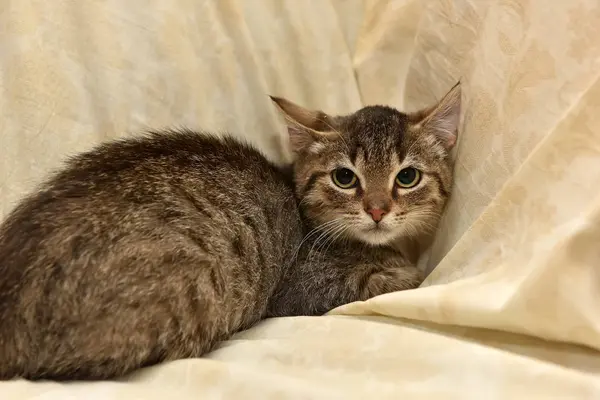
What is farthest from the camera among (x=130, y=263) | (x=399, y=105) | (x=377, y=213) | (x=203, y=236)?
(x=399, y=105)

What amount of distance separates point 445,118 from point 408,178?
0.63 feet

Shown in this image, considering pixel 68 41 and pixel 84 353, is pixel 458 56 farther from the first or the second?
pixel 84 353

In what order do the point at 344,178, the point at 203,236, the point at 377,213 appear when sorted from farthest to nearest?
1. the point at 344,178
2. the point at 377,213
3. the point at 203,236

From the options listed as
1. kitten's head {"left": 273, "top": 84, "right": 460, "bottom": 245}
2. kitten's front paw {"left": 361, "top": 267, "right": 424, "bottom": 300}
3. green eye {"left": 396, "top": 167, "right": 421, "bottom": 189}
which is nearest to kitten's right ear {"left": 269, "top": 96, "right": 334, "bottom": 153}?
kitten's head {"left": 273, "top": 84, "right": 460, "bottom": 245}

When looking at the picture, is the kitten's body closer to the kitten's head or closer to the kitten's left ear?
the kitten's head

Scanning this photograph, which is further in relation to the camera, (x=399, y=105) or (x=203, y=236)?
(x=399, y=105)

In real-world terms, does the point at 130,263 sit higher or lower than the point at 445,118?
lower

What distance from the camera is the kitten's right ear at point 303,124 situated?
5.53ft

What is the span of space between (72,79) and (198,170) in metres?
0.51

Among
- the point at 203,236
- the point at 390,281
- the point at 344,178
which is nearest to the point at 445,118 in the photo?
the point at 344,178

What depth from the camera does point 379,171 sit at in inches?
62.9

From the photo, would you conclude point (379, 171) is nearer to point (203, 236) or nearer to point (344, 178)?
point (344, 178)

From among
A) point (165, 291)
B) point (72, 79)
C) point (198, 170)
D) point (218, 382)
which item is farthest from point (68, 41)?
point (218, 382)

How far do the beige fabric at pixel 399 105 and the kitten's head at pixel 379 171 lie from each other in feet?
0.24
